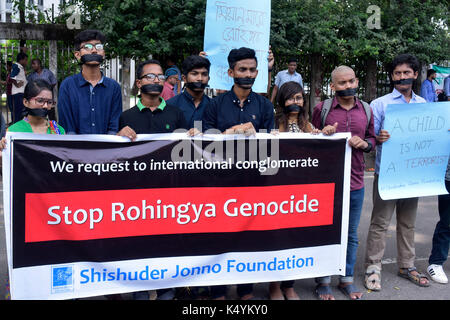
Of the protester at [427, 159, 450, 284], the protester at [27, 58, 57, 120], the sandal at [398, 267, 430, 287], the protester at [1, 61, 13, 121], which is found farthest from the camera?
the protester at [1, 61, 13, 121]

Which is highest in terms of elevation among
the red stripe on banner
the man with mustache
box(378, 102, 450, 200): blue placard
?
the man with mustache

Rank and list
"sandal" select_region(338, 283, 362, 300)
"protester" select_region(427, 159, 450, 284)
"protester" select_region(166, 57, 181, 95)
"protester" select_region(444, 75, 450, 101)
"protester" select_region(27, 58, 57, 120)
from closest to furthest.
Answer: "sandal" select_region(338, 283, 362, 300), "protester" select_region(427, 159, 450, 284), "protester" select_region(166, 57, 181, 95), "protester" select_region(27, 58, 57, 120), "protester" select_region(444, 75, 450, 101)

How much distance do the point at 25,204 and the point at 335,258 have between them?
2468 millimetres

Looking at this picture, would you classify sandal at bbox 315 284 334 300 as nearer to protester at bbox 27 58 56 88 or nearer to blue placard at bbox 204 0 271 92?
blue placard at bbox 204 0 271 92

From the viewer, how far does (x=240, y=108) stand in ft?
14.2

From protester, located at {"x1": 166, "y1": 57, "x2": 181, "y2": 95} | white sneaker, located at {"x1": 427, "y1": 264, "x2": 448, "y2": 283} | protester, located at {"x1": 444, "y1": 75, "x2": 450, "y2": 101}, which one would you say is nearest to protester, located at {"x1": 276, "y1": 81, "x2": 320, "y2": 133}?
white sneaker, located at {"x1": 427, "y1": 264, "x2": 448, "y2": 283}

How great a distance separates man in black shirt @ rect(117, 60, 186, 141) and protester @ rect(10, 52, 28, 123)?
9111mm

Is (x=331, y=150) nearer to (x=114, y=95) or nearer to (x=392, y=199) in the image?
(x=392, y=199)

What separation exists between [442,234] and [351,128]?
1448 millimetres

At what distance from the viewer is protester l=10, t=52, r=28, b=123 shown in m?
12.3

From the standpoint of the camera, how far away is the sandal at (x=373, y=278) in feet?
15.5

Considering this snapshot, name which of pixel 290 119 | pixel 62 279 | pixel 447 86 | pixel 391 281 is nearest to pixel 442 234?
pixel 391 281

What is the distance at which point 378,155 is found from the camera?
16.1 ft

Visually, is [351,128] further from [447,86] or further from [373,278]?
[447,86]
